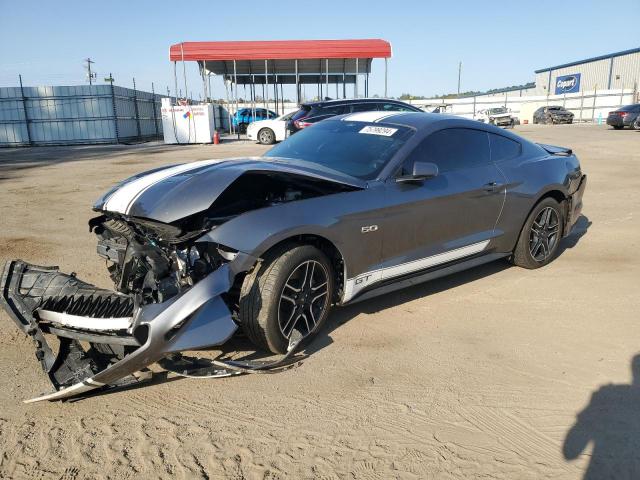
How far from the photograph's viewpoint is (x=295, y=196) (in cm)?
364

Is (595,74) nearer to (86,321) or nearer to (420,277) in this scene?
(420,277)

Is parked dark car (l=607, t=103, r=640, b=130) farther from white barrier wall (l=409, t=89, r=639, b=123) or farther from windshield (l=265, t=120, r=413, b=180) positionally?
windshield (l=265, t=120, r=413, b=180)

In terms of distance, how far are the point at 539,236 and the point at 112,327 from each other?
13.7 ft

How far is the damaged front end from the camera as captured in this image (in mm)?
2793

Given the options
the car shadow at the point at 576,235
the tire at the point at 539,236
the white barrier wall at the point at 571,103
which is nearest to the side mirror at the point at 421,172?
the tire at the point at 539,236

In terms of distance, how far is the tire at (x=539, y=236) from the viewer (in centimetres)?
510

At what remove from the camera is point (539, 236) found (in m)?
5.25

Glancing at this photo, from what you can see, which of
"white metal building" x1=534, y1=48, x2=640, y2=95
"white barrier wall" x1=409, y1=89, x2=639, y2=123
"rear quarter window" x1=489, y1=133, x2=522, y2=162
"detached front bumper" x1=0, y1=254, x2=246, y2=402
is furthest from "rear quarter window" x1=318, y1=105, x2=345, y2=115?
"white metal building" x1=534, y1=48, x2=640, y2=95

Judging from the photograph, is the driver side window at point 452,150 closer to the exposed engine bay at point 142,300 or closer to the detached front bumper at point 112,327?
the exposed engine bay at point 142,300

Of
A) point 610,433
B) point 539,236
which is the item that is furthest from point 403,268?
point 539,236

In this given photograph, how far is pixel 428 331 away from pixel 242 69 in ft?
99.5

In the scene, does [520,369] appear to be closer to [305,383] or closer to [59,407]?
[305,383]

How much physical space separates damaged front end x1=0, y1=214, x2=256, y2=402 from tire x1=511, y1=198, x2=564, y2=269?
3.09m

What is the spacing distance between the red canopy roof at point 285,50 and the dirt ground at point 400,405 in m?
23.2
